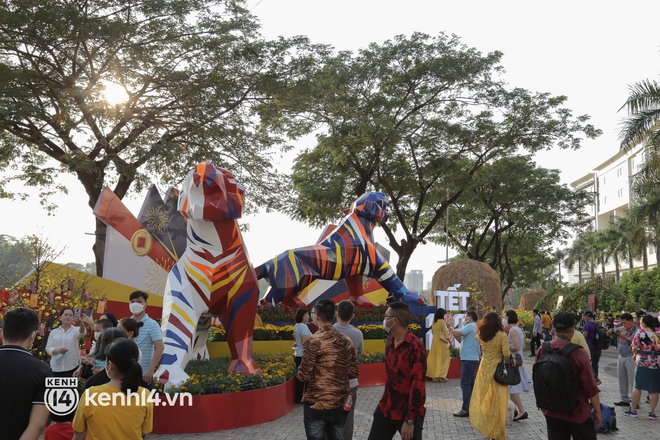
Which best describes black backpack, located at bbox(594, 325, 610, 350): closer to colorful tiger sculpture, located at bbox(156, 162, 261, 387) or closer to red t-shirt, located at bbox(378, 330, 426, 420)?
colorful tiger sculpture, located at bbox(156, 162, 261, 387)

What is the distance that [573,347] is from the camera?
194 inches

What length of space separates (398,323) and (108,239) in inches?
583

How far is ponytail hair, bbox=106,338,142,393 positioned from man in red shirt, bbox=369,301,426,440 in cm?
195

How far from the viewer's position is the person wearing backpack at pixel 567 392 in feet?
15.7

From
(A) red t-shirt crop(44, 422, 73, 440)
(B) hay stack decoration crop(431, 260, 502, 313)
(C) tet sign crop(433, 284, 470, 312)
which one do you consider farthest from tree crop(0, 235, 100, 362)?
(B) hay stack decoration crop(431, 260, 502, 313)

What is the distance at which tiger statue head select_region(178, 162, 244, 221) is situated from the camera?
27.7ft

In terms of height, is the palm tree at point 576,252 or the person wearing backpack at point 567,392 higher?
the palm tree at point 576,252

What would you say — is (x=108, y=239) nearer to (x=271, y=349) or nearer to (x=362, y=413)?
(x=271, y=349)

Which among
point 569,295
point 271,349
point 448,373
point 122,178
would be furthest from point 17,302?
point 569,295

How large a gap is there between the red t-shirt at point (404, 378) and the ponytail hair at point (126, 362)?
6.51 feet

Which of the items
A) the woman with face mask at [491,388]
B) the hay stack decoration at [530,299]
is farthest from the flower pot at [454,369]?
the hay stack decoration at [530,299]

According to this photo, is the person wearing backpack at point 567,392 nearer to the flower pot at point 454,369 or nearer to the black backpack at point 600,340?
the black backpack at point 600,340

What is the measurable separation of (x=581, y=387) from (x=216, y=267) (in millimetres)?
5220

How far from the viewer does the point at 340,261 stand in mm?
12938
